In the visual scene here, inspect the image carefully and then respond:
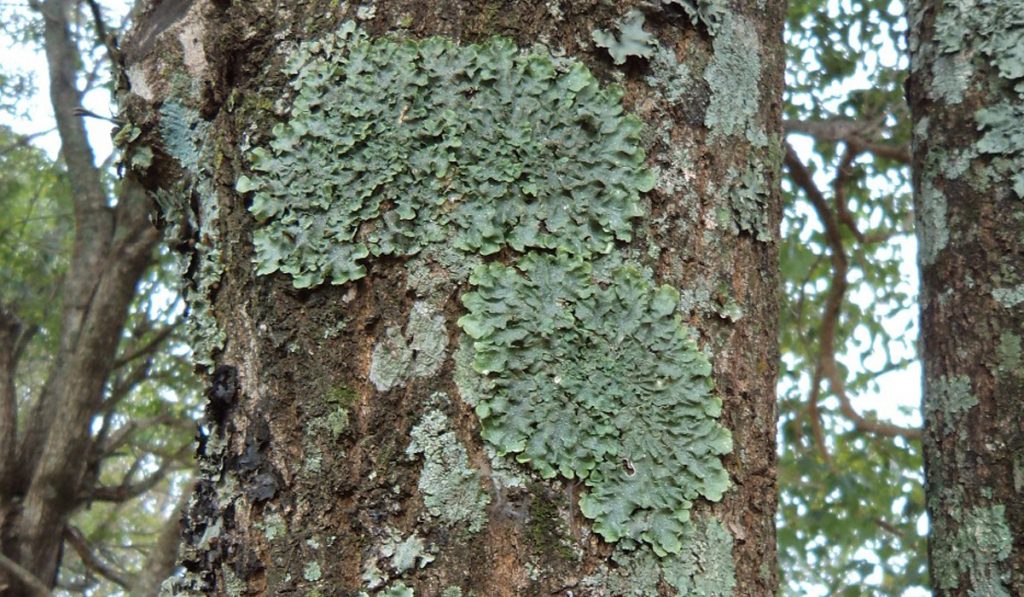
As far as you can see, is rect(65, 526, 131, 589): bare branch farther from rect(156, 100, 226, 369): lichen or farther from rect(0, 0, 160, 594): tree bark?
rect(156, 100, 226, 369): lichen

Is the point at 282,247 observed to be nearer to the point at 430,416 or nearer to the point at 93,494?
the point at 430,416

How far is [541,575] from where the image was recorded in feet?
3.08

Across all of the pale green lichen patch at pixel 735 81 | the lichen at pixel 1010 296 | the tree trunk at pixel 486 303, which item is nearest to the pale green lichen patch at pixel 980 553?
the lichen at pixel 1010 296

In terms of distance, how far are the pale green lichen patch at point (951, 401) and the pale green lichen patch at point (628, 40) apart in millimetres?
782

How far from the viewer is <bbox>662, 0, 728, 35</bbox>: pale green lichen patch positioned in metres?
1.17

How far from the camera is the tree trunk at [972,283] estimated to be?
4.73 ft

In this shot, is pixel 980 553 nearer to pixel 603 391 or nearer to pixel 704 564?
pixel 704 564

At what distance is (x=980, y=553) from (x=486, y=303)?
2.97ft

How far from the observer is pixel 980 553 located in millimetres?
1435

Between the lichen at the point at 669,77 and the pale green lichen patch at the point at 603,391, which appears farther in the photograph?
the lichen at the point at 669,77

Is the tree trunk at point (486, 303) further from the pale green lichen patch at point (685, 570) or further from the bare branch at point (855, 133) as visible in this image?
the bare branch at point (855, 133)

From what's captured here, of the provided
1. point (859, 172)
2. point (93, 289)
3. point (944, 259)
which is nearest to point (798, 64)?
point (859, 172)

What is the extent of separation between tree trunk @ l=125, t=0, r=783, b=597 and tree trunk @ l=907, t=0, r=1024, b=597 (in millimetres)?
547

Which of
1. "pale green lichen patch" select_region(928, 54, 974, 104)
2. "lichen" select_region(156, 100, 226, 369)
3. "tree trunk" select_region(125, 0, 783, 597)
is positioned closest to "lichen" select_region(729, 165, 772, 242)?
"tree trunk" select_region(125, 0, 783, 597)
